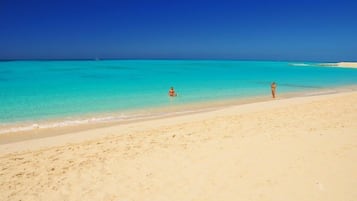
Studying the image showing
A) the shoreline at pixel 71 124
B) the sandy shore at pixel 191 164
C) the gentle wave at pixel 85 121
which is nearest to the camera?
the sandy shore at pixel 191 164

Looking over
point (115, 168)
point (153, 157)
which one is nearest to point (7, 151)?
point (115, 168)

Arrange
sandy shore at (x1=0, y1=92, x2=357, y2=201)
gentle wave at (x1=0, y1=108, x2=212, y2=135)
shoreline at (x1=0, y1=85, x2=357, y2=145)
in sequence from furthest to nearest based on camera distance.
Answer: gentle wave at (x1=0, y1=108, x2=212, y2=135), shoreline at (x1=0, y1=85, x2=357, y2=145), sandy shore at (x1=0, y1=92, x2=357, y2=201)

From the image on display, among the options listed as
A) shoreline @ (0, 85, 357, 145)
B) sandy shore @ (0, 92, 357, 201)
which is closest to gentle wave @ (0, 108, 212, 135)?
shoreline @ (0, 85, 357, 145)

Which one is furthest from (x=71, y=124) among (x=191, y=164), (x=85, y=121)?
(x=191, y=164)

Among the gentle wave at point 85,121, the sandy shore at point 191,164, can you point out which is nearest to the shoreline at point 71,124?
the gentle wave at point 85,121

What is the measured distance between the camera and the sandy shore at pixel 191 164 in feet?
14.7

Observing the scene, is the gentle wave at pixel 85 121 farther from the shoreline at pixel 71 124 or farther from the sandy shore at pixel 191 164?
the sandy shore at pixel 191 164

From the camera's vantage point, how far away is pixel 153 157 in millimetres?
6066

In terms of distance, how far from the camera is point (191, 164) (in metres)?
5.62

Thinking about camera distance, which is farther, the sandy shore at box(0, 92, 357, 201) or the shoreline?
the shoreline

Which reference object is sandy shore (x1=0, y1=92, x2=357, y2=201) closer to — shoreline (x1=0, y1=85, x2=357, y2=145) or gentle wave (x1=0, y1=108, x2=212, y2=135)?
shoreline (x1=0, y1=85, x2=357, y2=145)

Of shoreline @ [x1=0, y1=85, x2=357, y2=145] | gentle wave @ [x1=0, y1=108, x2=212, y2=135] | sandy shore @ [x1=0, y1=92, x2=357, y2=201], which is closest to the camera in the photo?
sandy shore @ [x1=0, y1=92, x2=357, y2=201]

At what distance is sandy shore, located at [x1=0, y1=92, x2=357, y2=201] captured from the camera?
14.7 feet

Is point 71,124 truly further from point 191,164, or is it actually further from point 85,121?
point 191,164
